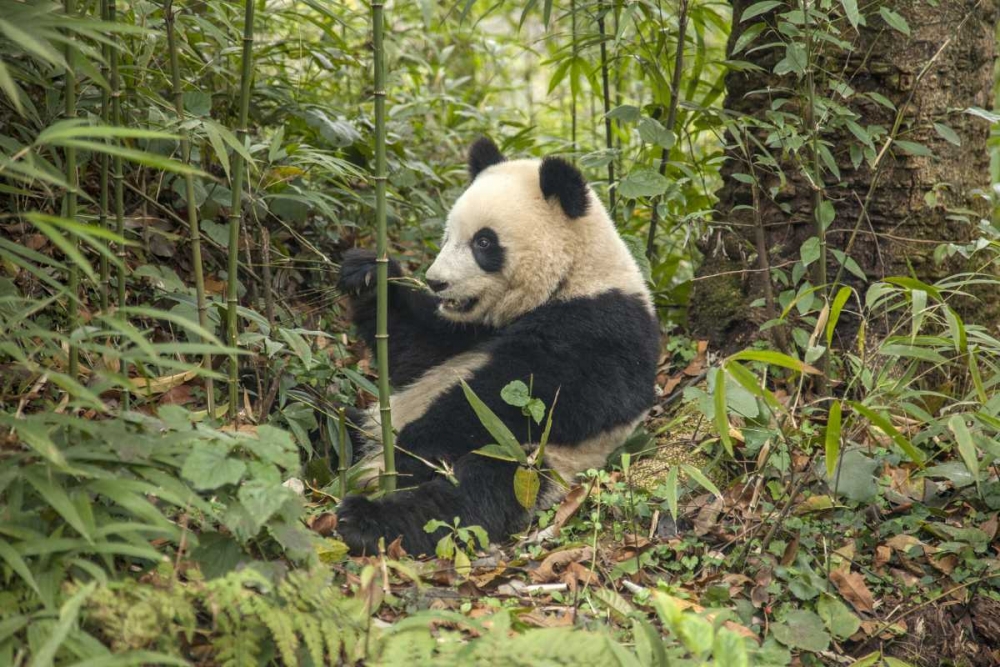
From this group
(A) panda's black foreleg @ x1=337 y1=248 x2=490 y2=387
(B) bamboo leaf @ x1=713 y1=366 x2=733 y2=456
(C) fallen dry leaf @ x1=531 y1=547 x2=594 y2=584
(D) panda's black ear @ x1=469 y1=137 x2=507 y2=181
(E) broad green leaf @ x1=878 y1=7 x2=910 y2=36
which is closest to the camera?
(B) bamboo leaf @ x1=713 y1=366 x2=733 y2=456

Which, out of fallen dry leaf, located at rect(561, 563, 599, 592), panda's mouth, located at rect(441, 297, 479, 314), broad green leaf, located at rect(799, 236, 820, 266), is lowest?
fallen dry leaf, located at rect(561, 563, 599, 592)

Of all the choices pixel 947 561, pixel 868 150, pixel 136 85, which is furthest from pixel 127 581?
pixel 868 150

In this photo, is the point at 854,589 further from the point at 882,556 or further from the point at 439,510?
the point at 439,510

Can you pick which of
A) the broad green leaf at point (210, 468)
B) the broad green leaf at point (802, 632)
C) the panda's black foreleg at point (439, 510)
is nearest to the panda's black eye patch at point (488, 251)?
the panda's black foreleg at point (439, 510)

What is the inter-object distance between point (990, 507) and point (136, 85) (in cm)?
361

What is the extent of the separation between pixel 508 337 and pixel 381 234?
3.48 ft

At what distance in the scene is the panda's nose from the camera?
13.3 ft

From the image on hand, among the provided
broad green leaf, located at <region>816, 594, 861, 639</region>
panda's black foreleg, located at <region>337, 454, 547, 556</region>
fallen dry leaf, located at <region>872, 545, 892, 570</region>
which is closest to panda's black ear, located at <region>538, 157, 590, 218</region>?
panda's black foreleg, located at <region>337, 454, 547, 556</region>

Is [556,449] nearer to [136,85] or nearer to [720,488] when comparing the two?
[720,488]

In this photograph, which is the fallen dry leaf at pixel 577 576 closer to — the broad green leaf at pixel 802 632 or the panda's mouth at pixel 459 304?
the broad green leaf at pixel 802 632

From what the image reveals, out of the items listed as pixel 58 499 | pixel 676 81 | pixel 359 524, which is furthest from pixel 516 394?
pixel 58 499

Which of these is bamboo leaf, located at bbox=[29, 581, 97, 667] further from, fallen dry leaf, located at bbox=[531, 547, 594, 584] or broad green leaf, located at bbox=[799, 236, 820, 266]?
broad green leaf, located at bbox=[799, 236, 820, 266]

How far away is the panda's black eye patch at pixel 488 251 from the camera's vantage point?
411cm

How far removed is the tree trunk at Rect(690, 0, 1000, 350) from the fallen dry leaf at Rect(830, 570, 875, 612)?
4.24 feet
